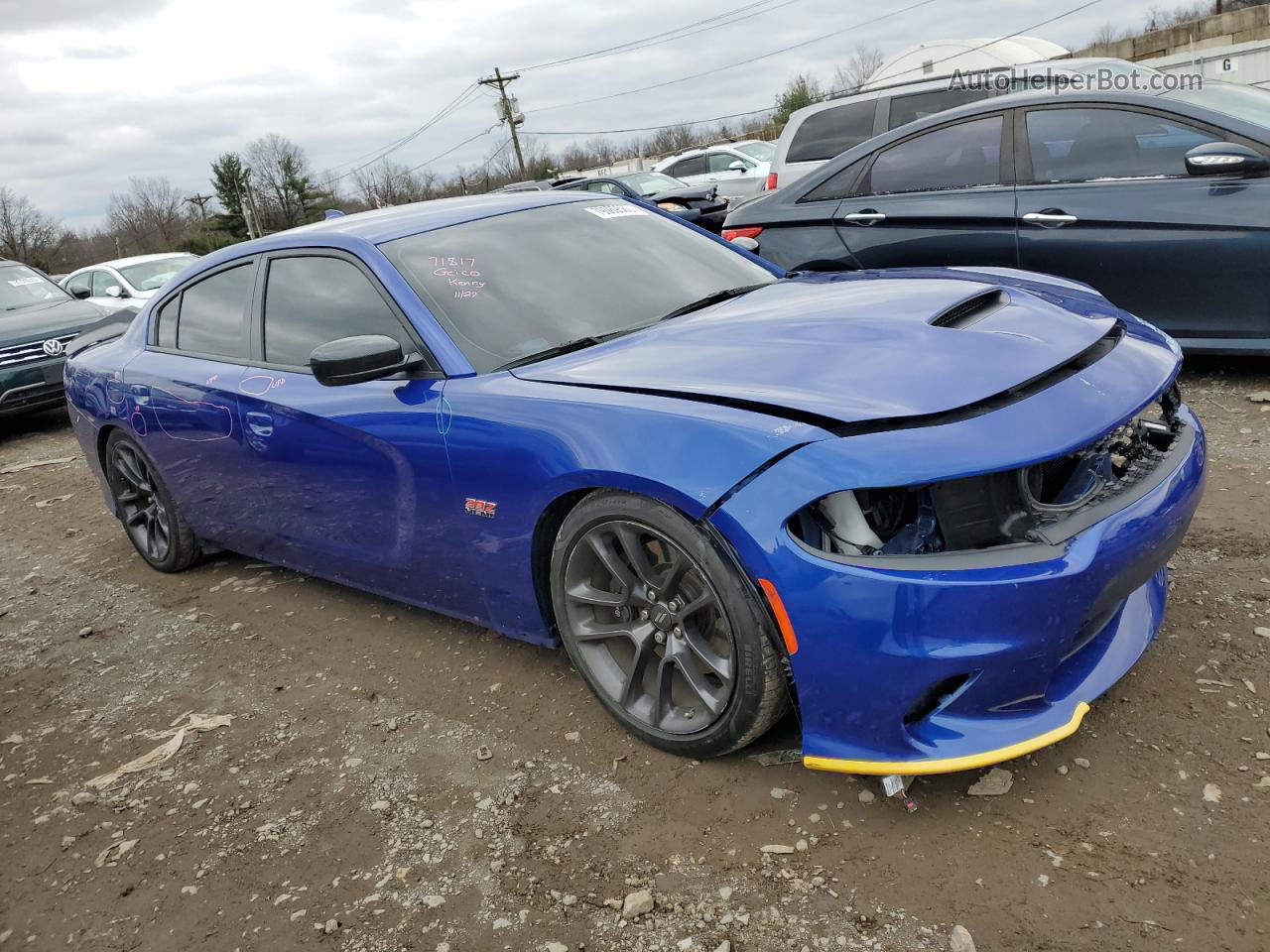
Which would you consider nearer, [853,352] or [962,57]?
[853,352]

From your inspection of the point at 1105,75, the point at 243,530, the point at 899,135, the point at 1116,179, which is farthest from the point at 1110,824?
the point at 1105,75

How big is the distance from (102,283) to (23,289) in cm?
316

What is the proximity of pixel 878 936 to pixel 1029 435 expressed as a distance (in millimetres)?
1078

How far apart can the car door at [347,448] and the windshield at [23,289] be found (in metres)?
7.95

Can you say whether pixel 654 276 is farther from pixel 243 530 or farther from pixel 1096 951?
pixel 1096 951

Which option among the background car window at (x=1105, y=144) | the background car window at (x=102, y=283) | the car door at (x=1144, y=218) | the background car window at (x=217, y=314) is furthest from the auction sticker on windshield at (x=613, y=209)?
the background car window at (x=102, y=283)

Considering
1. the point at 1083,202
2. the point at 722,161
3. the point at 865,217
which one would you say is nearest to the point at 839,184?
the point at 865,217

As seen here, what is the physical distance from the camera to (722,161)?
20.0 meters

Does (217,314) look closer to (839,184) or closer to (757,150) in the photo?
(839,184)

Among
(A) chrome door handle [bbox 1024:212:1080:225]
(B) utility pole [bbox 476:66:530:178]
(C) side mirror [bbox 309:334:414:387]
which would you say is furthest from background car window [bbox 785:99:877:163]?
(B) utility pole [bbox 476:66:530:178]

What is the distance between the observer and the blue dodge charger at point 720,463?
2102mm

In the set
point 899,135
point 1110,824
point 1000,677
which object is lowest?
point 1110,824

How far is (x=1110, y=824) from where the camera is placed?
217cm

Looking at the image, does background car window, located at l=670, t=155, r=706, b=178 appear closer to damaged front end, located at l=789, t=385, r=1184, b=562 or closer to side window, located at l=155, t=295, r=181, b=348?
side window, located at l=155, t=295, r=181, b=348
